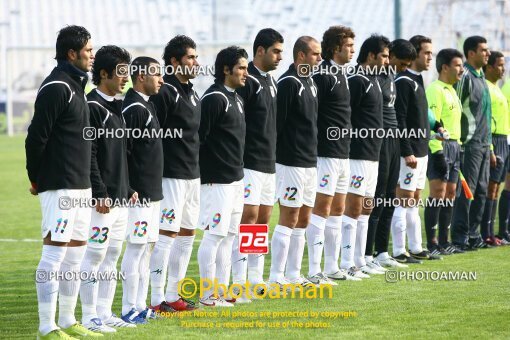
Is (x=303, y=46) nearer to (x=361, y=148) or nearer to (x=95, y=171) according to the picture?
(x=361, y=148)

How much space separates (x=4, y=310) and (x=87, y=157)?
223 centimetres

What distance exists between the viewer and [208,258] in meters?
8.35

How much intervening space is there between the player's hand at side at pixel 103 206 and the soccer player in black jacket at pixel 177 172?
950 mm

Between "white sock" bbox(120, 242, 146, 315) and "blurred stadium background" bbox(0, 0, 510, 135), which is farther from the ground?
"blurred stadium background" bbox(0, 0, 510, 135)

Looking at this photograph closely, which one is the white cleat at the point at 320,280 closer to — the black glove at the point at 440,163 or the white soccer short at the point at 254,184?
the white soccer short at the point at 254,184

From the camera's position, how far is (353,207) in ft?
33.9

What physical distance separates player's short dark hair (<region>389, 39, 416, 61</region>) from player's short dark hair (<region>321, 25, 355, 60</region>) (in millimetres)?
1162

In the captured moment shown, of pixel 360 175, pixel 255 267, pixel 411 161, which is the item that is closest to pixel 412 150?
pixel 411 161

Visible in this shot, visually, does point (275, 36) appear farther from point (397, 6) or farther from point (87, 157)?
point (397, 6)

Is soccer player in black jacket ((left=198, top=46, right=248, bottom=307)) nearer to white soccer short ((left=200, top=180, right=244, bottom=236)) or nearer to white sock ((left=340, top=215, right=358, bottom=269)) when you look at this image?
white soccer short ((left=200, top=180, right=244, bottom=236))

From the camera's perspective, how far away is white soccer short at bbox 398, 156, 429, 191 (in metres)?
11.2

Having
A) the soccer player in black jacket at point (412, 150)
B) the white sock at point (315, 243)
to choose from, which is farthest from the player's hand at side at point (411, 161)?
the white sock at point (315, 243)

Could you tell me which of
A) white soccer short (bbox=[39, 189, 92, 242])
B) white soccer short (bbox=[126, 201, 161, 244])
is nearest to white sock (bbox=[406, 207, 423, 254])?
white soccer short (bbox=[126, 201, 161, 244])

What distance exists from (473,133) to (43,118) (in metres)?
6.86
